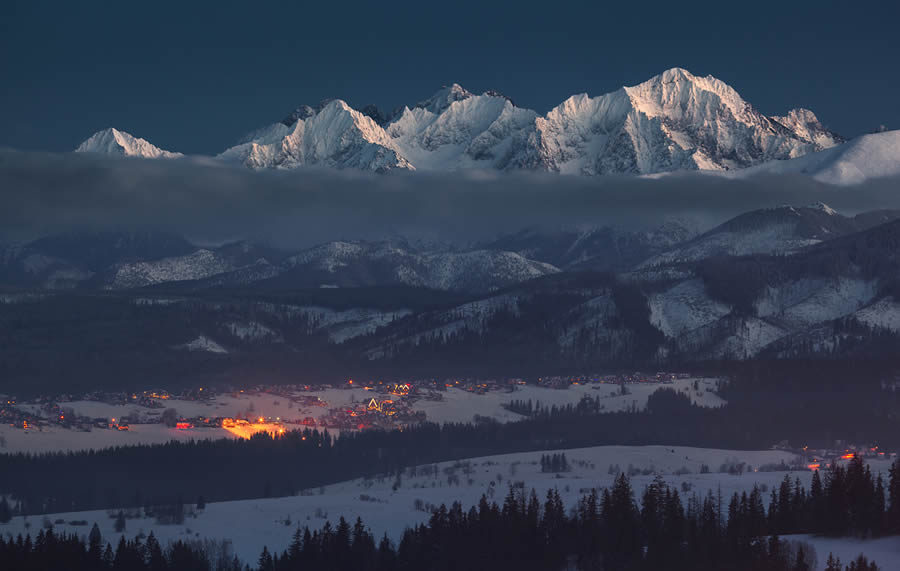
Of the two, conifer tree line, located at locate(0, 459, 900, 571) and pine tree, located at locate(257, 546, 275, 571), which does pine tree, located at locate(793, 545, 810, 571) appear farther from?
pine tree, located at locate(257, 546, 275, 571)

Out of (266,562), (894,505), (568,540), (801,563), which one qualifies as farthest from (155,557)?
(894,505)

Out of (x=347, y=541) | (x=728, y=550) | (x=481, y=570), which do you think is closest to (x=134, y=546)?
(x=347, y=541)

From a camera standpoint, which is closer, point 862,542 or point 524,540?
point 862,542

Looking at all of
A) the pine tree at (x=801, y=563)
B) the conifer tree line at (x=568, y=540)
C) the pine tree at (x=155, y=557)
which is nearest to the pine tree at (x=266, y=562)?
the conifer tree line at (x=568, y=540)

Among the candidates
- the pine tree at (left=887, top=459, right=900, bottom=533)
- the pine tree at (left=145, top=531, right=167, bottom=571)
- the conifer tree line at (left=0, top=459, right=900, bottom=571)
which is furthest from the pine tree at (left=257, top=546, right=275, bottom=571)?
the pine tree at (left=887, top=459, right=900, bottom=533)

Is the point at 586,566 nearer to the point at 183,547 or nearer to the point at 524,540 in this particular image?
the point at 524,540

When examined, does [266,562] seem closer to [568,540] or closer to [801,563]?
[568,540]

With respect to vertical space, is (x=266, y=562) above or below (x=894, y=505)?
below

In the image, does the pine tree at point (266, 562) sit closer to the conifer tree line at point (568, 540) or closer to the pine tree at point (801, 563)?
the conifer tree line at point (568, 540)
